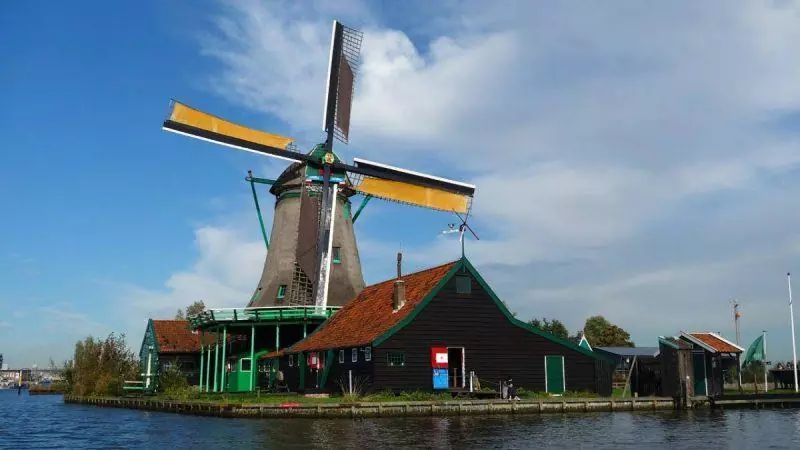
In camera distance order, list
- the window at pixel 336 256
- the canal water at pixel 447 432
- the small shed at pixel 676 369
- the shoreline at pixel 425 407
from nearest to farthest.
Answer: the canal water at pixel 447 432, the shoreline at pixel 425 407, the small shed at pixel 676 369, the window at pixel 336 256

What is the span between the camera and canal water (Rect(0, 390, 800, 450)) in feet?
76.3

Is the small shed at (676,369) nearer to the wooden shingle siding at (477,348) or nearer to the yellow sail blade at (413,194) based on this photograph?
the wooden shingle siding at (477,348)

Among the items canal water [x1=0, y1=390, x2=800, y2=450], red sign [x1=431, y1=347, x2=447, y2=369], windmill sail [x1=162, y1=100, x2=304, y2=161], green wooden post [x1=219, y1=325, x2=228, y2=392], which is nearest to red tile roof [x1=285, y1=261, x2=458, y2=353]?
red sign [x1=431, y1=347, x2=447, y2=369]

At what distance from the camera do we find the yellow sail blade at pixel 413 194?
4997 cm

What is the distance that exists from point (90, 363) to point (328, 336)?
1143 inches

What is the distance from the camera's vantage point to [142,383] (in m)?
60.6

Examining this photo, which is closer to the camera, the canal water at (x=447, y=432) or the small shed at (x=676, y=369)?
the canal water at (x=447, y=432)

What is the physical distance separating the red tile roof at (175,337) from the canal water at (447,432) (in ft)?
81.5

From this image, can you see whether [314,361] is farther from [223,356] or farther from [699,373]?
[699,373]

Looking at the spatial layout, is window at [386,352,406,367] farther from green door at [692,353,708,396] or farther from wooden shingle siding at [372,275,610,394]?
green door at [692,353,708,396]

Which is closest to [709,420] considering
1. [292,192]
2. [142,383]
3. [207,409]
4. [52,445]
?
[207,409]

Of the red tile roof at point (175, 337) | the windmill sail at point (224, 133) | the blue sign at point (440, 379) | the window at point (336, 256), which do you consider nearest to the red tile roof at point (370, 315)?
the blue sign at point (440, 379)

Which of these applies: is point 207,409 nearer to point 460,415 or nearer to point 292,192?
point 460,415

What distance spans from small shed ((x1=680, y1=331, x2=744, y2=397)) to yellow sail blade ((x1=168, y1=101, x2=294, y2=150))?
86.6 feet
